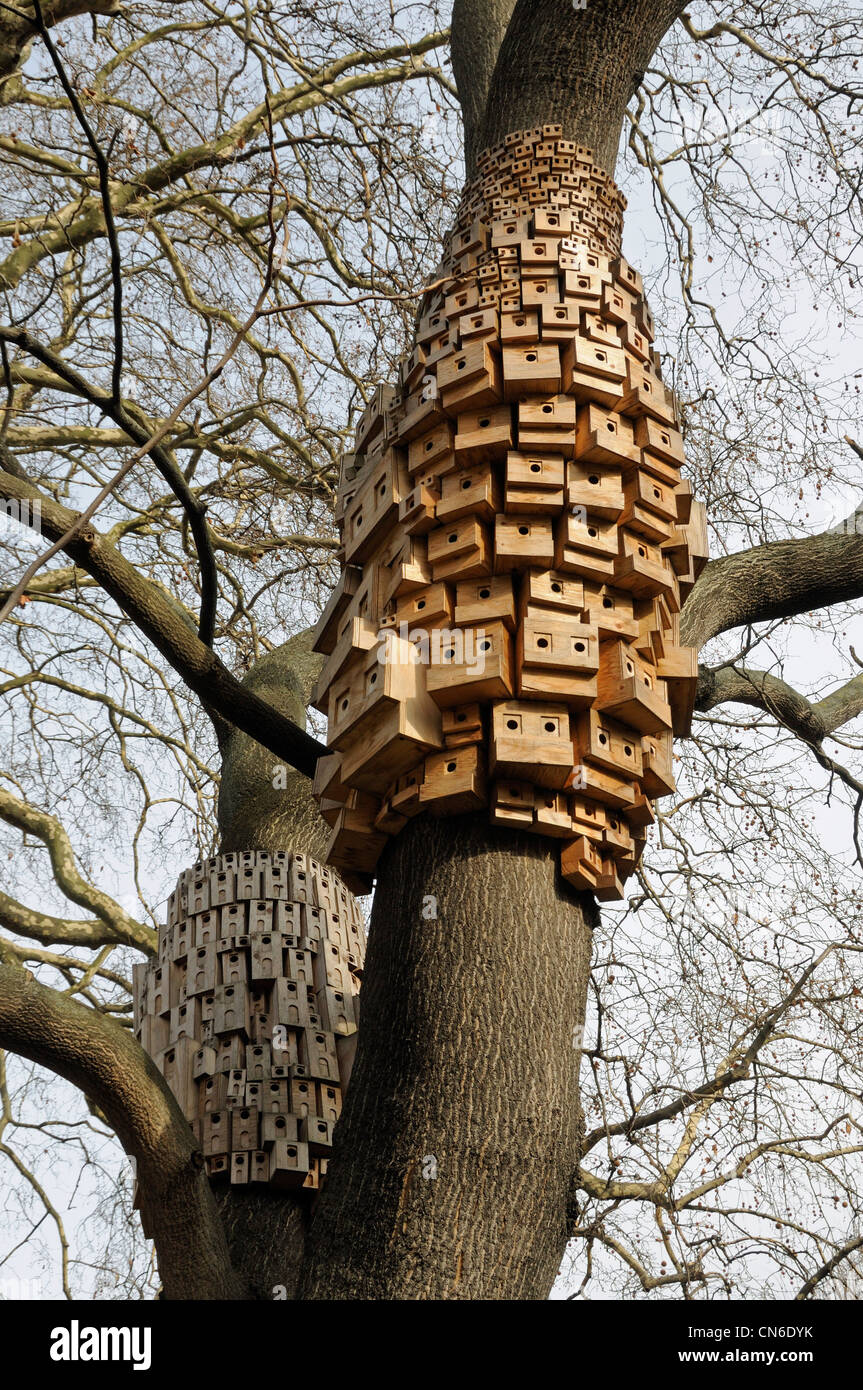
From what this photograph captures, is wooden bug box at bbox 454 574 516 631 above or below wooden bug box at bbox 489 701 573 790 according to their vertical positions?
above

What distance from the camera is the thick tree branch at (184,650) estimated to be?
11.2 ft

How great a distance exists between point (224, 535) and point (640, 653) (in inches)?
157

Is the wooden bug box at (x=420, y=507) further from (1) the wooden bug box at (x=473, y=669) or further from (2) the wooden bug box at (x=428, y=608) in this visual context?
(1) the wooden bug box at (x=473, y=669)

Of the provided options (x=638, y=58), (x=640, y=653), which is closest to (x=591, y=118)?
(x=638, y=58)

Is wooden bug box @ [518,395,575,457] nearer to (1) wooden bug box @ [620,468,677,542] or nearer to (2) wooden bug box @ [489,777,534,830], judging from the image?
(1) wooden bug box @ [620,468,677,542]

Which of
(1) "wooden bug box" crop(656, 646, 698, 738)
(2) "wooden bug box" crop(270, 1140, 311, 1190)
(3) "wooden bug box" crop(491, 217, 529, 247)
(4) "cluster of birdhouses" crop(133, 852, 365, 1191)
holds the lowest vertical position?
(2) "wooden bug box" crop(270, 1140, 311, 1190)

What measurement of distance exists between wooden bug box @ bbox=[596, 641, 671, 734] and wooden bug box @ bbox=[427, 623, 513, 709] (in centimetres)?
20

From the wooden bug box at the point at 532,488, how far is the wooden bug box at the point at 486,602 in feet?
0.49

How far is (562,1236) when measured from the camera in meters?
2.52

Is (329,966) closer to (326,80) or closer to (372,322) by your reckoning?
(372,322)

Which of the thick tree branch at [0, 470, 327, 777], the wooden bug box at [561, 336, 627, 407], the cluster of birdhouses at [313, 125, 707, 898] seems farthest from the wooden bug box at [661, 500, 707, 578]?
the thick tree branch at [0, 470, 327, 777]

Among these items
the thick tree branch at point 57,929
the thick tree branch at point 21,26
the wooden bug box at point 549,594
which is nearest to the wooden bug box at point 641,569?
the wooden bug box at point 549,594

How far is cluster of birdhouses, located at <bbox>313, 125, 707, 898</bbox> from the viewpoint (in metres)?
2.76

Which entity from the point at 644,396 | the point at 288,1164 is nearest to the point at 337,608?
the point at 644,396
